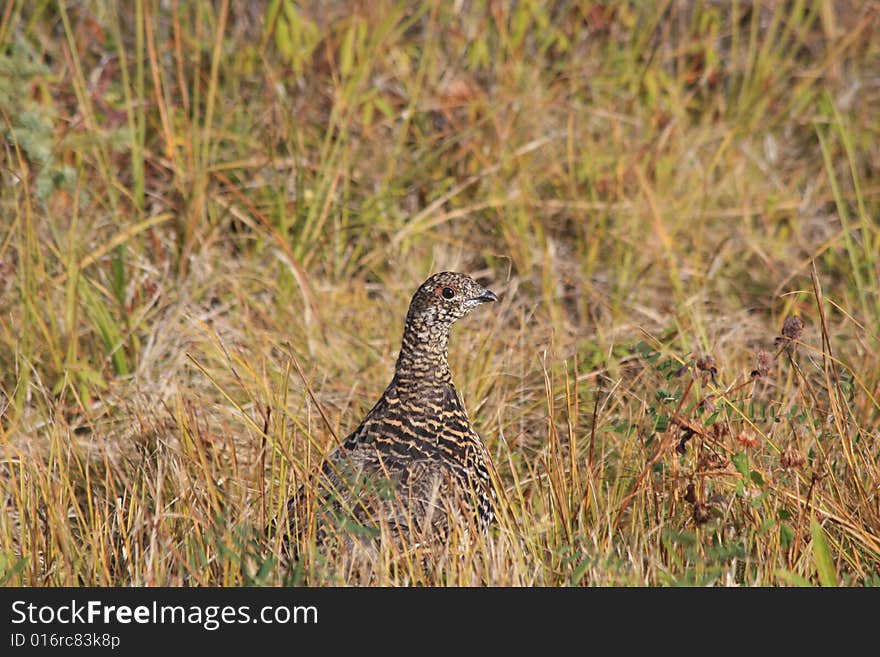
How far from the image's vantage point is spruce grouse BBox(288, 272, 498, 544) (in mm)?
3248

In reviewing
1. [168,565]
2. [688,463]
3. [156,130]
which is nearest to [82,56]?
[156,130]

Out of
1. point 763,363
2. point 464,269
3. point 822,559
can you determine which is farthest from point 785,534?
point 464,269

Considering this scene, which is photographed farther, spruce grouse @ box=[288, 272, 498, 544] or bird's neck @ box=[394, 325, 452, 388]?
bird's neck @ box=[394, 325, 452, 388]

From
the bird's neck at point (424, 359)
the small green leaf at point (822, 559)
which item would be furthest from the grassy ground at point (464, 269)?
the bird's neck at point (424, 359)

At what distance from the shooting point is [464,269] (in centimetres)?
539

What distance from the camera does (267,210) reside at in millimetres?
5250

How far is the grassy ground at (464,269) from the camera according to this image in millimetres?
3322

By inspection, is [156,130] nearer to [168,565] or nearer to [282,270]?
[282,270]

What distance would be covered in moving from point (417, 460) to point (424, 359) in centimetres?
32

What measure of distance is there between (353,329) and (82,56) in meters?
2.10

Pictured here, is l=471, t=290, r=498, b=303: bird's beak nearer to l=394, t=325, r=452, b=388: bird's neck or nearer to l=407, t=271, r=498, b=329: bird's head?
l=407, t=271, r=498, b=329: bird's head

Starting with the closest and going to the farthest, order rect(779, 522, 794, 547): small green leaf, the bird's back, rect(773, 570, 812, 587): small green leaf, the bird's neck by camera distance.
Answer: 1. rect(773, 570, 812, 587): small green leaf
2. rect(779, 522, 794, 547): small green leaf
3. the bird's back
4. the bird's neck

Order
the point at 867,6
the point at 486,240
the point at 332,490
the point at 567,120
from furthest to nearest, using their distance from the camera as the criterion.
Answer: the point at 867,6, the point at 567,120, the point at 486,240, the point at 332,490

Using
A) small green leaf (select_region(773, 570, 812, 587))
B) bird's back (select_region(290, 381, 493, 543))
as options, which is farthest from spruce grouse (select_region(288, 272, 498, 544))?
A: small green leaf (select_region(773, 570, 812, 587))
